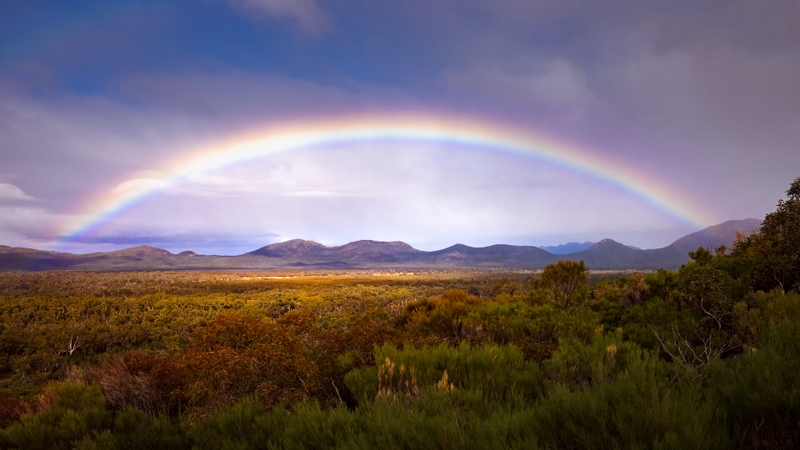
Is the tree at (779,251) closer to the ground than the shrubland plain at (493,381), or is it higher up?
higher up

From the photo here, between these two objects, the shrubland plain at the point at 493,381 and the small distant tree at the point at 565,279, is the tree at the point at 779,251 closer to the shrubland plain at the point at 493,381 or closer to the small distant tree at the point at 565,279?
the shrubland plain at the point at 493,381

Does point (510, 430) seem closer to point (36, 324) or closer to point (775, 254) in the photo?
point (775, 254)

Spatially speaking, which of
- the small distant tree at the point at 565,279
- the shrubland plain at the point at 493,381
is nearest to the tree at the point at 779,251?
the shrubland plain at the point at 493,381

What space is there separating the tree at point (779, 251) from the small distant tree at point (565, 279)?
5.81 m

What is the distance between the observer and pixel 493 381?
18.4 ft

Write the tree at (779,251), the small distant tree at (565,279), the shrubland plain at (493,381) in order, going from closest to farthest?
the shrubland plain at (493,381)
the tree at (779,251)
the small distant tree at (565,279)

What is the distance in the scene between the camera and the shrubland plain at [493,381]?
129 inches

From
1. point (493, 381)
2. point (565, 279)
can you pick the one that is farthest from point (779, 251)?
point (493, 381)

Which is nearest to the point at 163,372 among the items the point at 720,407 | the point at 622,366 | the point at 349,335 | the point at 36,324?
the point at 349,335

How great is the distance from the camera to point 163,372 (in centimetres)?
855

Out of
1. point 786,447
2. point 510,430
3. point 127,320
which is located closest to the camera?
point 786,447

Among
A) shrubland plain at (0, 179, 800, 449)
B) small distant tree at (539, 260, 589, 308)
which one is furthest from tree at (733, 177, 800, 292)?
small distant tree at (539, 260, 589, 308)

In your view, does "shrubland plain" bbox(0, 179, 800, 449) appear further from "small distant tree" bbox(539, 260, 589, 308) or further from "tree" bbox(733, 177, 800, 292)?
"small distant tree" bbox(539, 260, 589, 308)

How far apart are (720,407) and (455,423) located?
7.57 feet
